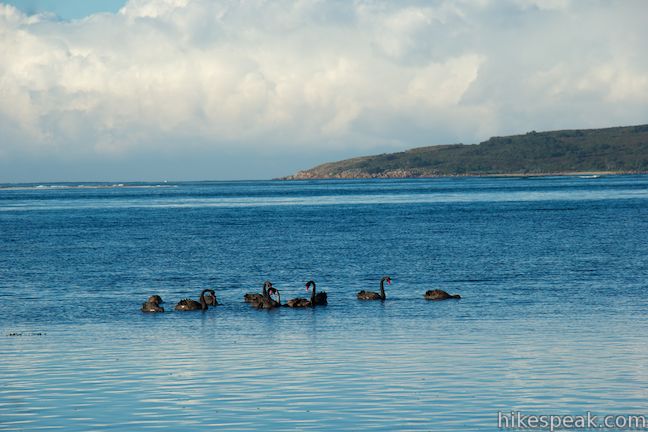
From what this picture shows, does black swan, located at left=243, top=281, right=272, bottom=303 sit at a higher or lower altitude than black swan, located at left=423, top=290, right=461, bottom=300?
higher

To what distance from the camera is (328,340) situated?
28.5 m

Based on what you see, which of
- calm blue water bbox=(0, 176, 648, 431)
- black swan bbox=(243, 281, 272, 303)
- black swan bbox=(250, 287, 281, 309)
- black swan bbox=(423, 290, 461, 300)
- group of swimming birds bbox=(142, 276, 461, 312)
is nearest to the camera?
calm blue water bbox=(0, 176, 648, 431)

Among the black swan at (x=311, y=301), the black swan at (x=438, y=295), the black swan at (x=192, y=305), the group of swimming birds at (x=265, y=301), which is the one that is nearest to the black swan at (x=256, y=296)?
the group of swimming birds at (x=265, y=301)

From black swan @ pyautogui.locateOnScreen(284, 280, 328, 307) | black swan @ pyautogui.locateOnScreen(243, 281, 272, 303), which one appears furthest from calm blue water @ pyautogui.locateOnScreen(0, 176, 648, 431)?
black swan @ pyautogui.locateOnScreen(284, 280, 328, 307)

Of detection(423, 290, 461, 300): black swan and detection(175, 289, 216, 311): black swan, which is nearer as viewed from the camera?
detection(175, 289, 216, 311): black swan

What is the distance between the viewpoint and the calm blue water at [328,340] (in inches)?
781

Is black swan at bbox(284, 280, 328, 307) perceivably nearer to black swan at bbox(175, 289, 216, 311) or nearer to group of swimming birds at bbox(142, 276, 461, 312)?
group of swimming birds at bbox(142, 276, 461, 312)

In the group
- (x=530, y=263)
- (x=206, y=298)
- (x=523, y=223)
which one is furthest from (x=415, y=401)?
(x=523, y=223)

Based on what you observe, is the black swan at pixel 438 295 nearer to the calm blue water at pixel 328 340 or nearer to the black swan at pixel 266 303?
the calm blue water at pixel 328 340

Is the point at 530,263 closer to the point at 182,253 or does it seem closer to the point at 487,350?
the point at 182,253

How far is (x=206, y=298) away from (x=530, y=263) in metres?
21.5

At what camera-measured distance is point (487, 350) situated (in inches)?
1018

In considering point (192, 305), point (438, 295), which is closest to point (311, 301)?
point (192, 305)

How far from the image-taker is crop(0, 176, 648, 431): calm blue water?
19.8 m
